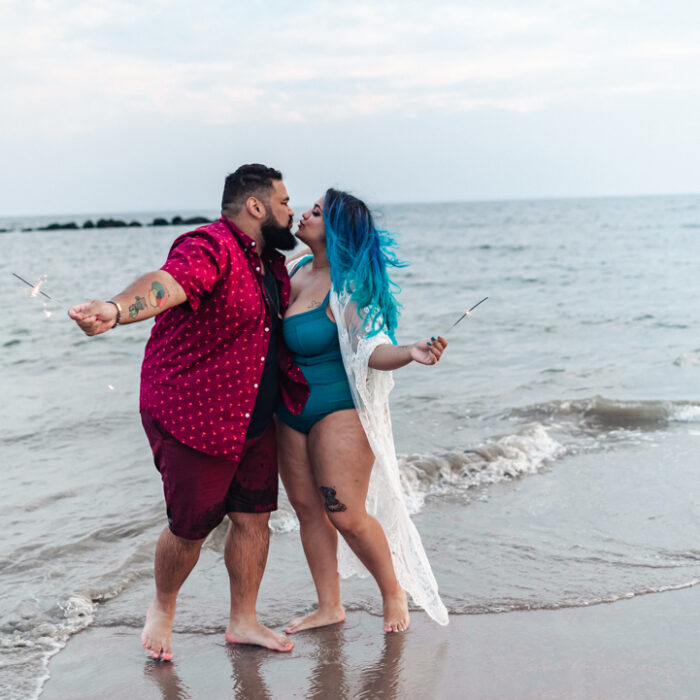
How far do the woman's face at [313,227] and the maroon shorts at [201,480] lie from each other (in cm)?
84

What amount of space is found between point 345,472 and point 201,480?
0.62 metres

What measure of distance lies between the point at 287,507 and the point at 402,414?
2.71 metres

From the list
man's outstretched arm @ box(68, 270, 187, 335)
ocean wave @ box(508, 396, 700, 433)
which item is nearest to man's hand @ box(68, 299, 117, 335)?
man's outstretched arm @ box(68, 270, 187, 335)

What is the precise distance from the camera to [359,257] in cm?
339

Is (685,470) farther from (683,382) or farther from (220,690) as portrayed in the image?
(220,690)

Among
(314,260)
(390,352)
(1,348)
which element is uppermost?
(314,260)

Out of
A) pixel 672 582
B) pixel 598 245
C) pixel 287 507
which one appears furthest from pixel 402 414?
pixel 598 245

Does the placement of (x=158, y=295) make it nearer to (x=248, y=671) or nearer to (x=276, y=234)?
(x=276, y=234)

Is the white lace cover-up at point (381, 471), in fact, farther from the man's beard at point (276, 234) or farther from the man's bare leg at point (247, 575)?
the man's bare leg at point (247, 575)

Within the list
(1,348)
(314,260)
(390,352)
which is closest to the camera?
(390,352)

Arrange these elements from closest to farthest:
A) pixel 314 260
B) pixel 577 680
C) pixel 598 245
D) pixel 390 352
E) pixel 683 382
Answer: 1. pixel 577 680
2. pixel 390 352
3. pixel 314 260
4. pixel 683 382
5. pixel 598 245

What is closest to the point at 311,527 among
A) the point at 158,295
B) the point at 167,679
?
the point at 167,679

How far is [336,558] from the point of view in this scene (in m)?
3.80

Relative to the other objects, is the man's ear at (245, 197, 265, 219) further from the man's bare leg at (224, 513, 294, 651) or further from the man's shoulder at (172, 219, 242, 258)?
the man's bare leg at (224, 513, 294, 651)
